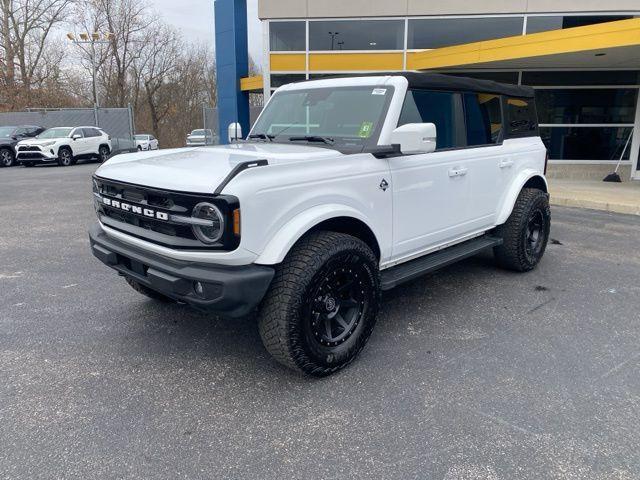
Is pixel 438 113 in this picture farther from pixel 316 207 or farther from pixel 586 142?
pixel 586 142

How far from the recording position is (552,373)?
322 cm

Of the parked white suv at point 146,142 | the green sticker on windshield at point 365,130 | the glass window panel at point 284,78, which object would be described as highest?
the glass window panel at point 284,78

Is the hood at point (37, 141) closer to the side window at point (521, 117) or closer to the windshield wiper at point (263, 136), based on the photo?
the windshield wiper at point (263, 136)

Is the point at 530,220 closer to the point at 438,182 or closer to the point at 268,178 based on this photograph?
the point at 438,182

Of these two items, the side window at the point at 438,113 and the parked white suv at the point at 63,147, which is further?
the parked white suv at the point at 63,147

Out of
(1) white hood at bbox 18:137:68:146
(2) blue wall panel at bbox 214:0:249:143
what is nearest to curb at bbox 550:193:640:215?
(2) blue wall panel at bbox 214:0:249:143

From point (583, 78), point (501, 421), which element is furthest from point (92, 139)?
point (501, 421)

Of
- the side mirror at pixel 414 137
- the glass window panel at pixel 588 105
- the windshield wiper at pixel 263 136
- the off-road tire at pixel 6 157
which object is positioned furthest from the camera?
the off-road tire at pixel 6 157

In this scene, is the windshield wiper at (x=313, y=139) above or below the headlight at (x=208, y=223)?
above

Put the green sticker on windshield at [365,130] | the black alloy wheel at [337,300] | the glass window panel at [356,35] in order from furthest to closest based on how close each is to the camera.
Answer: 1. the glass window panel at [356,35]
2. the green sticker on windshield at [365,130]
3. the black alloy wheel at [337,300]

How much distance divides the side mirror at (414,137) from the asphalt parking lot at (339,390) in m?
1.44

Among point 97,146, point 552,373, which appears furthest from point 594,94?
point 97,146

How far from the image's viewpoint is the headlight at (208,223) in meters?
2.67

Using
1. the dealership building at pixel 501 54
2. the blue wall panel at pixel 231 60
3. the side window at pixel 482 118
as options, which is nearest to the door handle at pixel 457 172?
the side window at pixel 482 118
